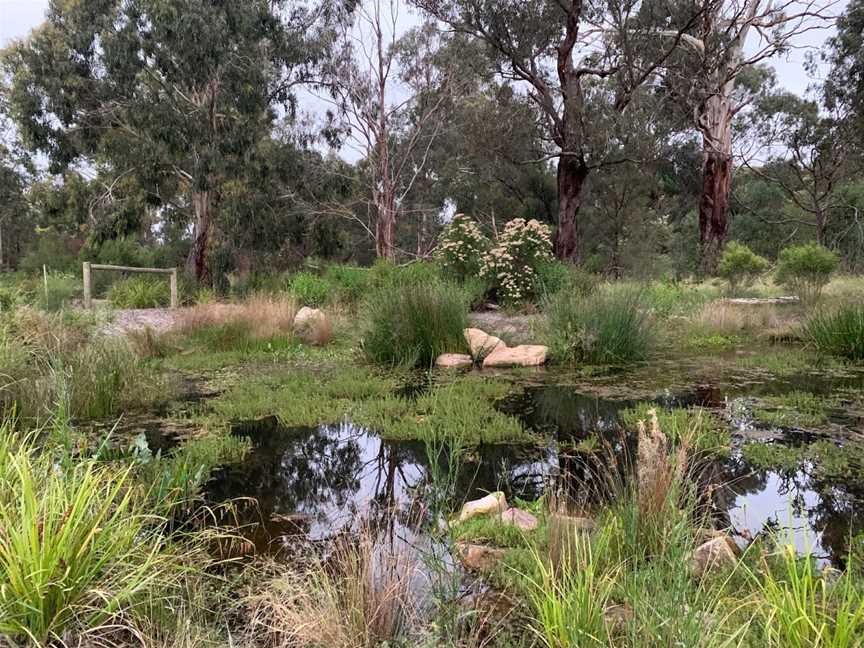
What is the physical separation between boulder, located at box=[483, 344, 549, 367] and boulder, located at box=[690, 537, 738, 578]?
4748 mm

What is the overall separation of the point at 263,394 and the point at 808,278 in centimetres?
1059

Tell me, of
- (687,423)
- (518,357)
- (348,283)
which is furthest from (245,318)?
(687,423)

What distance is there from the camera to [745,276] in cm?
1346

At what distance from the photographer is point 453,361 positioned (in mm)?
6973

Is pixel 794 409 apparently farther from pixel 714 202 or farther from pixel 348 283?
pixel 714 202

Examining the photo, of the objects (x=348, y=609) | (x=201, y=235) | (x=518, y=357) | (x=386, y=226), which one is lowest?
(x=348, y=609)

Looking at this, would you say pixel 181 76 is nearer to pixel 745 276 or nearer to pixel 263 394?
pixel 263 394

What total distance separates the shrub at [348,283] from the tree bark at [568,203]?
5.54 meters

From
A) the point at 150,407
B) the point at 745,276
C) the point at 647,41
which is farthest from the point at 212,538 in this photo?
the point at 647,41

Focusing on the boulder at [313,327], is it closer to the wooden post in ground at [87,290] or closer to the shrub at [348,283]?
the shrub at [348,283]

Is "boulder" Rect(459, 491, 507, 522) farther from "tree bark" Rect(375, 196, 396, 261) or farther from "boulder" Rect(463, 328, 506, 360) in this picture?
"tree bark" Rect(375, 196, 396, 261)

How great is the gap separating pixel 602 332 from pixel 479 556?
4.81m

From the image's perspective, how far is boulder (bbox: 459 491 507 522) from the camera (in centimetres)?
282

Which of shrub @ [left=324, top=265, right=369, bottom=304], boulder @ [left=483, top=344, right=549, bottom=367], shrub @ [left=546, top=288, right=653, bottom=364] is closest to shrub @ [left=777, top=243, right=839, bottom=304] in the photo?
shrub @ [left=546, top=288, right=653, bottom=364]
